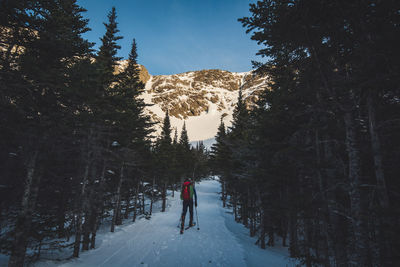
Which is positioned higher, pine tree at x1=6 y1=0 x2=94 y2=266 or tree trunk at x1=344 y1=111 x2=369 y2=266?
pine tree at x1=6 y1=0 x2=94 y2=266

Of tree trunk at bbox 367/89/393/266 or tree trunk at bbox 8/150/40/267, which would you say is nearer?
tree trunk at bbox 367/89/393/266

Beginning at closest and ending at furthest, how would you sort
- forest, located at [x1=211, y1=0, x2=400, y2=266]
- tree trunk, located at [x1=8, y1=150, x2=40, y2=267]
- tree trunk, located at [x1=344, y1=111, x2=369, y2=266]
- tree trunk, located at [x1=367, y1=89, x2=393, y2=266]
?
1. tree trunk, located at [x1=367, y1=89, x2=393, y2=266]
2. forest, located at [x1=211, y1=0, x2=400, y2=266]
3. tree trunk, located at [x1=344, y1=111, x2=369, y2=266]
4. tree trunk, located at [x1=8, y1=150, x2=40, y2=267]

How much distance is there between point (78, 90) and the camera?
7652 millimetres

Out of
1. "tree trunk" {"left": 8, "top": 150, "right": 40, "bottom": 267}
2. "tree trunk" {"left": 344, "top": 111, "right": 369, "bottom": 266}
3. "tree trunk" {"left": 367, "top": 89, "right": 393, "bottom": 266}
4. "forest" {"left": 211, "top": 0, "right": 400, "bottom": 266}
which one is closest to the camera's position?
"tree trunk" {"left": 367, "top": 89, "right": 393, "bottom": 266}

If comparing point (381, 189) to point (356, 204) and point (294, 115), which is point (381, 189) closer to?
point (356, 204)

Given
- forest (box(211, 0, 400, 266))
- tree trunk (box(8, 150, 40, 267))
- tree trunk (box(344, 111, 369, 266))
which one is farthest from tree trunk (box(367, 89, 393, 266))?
tree trunk (box(8, 150, 40, 267))

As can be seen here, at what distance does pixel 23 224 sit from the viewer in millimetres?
6684

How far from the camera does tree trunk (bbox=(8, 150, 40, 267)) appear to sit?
6297mm

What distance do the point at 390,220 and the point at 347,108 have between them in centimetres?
291

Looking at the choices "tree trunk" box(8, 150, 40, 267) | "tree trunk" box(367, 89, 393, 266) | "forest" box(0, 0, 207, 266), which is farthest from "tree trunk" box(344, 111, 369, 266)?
"tree trunk" box(8, 150, 40, 267)

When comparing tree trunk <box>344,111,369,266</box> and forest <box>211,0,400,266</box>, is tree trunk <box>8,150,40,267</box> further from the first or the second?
tree trunk <box>344,111,369,266</box>

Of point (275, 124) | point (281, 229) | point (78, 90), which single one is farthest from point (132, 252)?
point (281, 229)

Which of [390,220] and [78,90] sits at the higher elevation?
[78,90]

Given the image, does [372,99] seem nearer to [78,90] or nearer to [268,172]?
[268,172]
